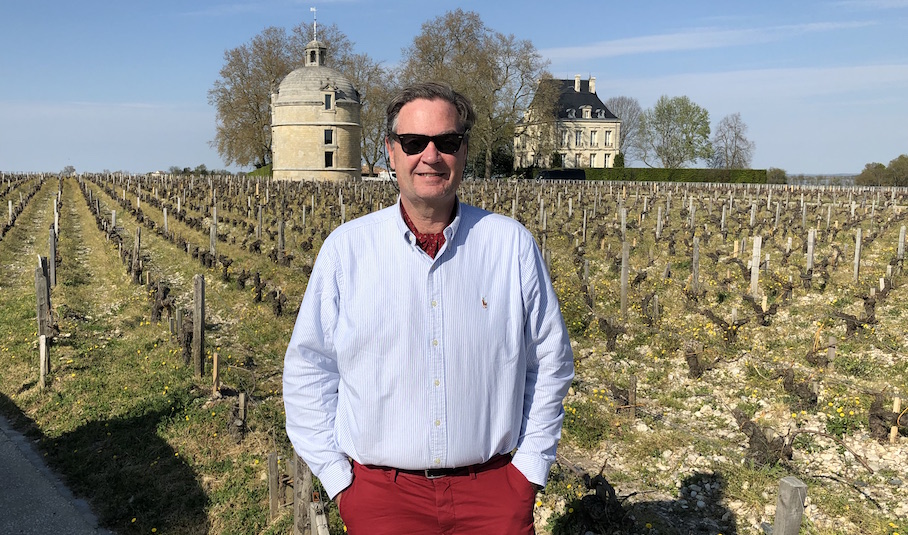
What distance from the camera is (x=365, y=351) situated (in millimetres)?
2477

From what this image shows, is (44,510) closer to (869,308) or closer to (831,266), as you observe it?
(869,308)

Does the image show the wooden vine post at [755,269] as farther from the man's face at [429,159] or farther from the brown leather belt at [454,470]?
the man's face at [429,159]

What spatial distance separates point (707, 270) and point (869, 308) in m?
4.58

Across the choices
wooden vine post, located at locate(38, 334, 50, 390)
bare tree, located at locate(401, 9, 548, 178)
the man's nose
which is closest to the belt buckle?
the man's nose

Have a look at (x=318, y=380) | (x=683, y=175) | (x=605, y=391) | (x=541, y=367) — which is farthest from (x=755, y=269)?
(x=683, y=175)

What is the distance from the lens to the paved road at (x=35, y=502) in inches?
212

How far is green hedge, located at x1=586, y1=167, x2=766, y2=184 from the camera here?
5772 centimetres

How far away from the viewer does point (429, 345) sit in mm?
2459

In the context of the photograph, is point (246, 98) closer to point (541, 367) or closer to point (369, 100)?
point (369, 100)

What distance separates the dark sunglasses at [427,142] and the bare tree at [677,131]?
80.1 metres

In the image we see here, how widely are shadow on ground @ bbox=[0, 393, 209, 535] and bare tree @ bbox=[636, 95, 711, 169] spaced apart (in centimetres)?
7728

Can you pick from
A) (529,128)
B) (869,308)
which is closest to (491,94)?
(529,128)

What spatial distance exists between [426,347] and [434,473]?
1.45 ft

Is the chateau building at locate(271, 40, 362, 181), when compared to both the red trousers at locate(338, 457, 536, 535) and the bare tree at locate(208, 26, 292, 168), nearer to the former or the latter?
the bare tree at locate(208, 26, 292, 168)
